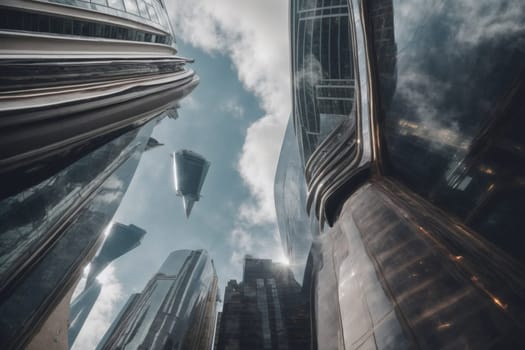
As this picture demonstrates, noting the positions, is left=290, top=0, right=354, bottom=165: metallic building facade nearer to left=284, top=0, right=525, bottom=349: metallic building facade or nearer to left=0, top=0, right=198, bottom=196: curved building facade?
left=284, top=0, right=525, bottom=349: metallic building facade

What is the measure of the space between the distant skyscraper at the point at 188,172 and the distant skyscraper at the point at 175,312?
1910 centimetres

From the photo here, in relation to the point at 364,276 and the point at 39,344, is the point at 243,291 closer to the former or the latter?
the point at 39,344

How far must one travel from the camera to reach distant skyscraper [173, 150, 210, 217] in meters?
67.2

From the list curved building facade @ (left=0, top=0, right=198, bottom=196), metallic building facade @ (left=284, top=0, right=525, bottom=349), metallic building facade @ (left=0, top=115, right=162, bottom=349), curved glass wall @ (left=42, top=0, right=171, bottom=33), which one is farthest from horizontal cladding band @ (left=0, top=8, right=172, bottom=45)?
metallic building facade @ (left=284, top=0, right=525, bottom=349)

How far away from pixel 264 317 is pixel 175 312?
129 feet

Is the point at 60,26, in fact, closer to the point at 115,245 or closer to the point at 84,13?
the point at 84,13

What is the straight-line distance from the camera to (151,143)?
35.3 meters

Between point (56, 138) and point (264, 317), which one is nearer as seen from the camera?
point (56, 138)

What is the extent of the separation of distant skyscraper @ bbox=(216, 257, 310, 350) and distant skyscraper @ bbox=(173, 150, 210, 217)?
160 feet

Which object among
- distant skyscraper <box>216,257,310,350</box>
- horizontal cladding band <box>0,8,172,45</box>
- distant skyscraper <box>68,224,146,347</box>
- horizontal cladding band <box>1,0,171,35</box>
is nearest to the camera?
horizontal cladding band <box>1,0,171,35</box>

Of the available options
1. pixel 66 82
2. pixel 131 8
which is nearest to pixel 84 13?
pixel 131 8

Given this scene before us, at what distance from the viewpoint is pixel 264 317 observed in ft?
62.0

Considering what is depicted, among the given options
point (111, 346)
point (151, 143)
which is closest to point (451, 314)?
point (151, 143)

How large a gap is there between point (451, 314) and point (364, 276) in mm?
1957
